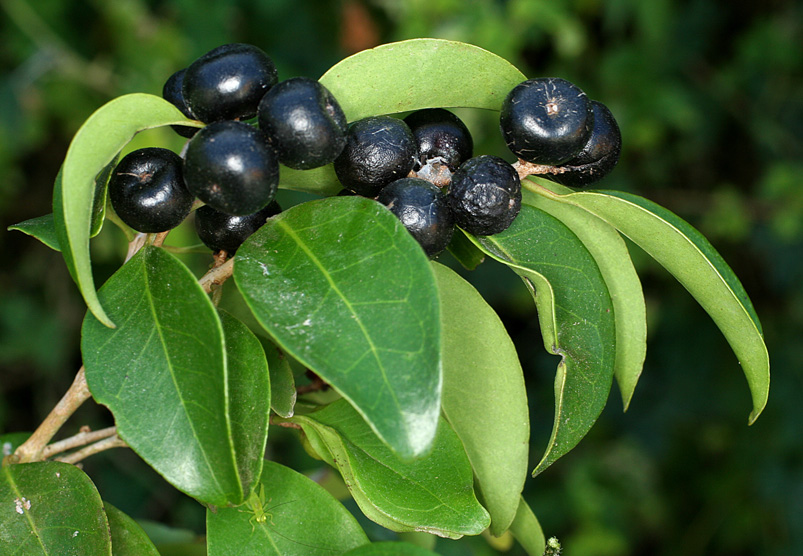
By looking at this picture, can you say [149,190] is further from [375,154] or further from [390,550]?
[390,550]

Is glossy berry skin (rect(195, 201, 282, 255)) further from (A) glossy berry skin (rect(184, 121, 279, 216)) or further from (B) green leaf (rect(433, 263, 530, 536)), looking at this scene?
(B) green leaf (rect(433, 263, 530, 536))

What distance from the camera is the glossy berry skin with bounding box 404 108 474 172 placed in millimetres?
1004

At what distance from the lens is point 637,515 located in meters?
4.31

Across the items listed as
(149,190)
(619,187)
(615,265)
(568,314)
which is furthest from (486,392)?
(619,187)

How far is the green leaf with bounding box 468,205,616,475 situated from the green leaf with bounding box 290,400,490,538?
4.0 inches

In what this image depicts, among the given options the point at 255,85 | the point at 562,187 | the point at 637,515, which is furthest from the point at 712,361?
the point at 255,85

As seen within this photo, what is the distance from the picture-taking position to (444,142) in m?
1.00

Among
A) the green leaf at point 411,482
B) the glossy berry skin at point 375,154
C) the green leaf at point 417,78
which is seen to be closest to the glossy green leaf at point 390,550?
the green leaf at point 411,482

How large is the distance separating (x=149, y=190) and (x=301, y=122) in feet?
0.69

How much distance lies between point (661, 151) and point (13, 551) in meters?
4.34

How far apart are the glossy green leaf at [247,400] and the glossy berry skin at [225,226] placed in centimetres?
13

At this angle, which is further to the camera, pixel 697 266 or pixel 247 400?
pixel 697 266

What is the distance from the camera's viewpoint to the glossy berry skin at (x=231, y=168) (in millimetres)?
811

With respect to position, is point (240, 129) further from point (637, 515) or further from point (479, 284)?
point (637, 515)
